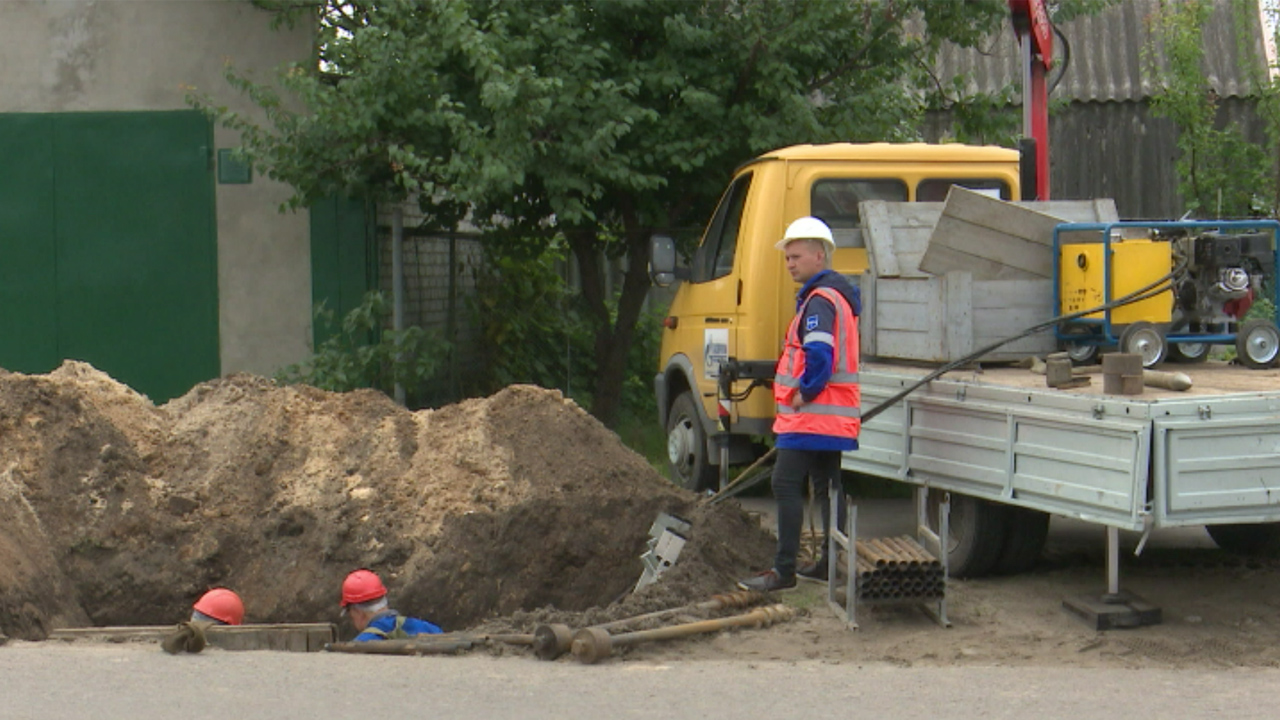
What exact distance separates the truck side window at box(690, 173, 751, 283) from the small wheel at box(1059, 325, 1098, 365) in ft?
9.01

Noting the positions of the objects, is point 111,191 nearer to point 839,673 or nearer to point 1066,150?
point 839,673

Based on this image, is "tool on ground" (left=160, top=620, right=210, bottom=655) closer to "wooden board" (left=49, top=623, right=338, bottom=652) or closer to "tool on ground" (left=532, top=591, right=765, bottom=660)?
"wooden board" (left=49, top=623, right=338, bottom=652)

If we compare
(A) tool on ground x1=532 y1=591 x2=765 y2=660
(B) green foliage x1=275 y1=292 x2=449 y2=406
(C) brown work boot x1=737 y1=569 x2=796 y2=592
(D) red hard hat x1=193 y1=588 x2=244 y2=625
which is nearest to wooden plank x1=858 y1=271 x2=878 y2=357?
(C) brown work boot x1=737 y1=569 x2=796 y2=592

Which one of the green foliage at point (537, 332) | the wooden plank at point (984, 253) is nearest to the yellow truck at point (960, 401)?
the wooden plank at point (984, 253)

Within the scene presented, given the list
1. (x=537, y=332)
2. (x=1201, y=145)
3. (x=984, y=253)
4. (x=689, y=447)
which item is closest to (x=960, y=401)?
(x=984, y=253)

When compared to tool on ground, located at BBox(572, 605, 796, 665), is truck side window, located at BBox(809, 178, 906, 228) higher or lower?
higher

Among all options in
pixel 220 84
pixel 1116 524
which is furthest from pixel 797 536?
pixel 220 84

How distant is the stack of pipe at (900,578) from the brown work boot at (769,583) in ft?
2.08

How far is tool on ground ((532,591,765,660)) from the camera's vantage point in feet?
21.0

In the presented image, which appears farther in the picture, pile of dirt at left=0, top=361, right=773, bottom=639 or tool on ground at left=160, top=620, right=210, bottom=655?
pile of dirt at left=0, top=361, right=773, bottom=639

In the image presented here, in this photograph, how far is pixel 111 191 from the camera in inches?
529

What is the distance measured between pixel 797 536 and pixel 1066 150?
41.7 feet

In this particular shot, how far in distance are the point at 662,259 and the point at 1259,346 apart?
165 inches

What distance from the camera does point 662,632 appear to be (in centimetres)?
657
